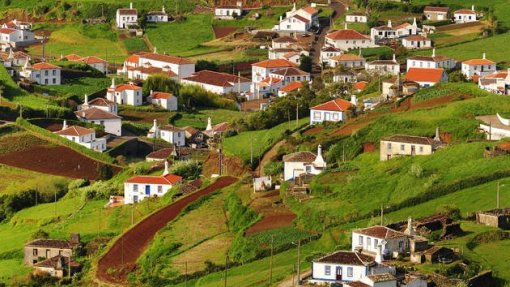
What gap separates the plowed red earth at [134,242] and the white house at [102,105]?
2766 centimetres

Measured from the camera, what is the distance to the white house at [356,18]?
404 ft

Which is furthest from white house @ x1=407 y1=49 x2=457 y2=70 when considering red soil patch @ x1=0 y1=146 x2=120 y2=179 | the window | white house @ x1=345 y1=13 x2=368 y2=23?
the window

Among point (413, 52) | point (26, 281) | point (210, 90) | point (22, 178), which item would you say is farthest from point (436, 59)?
point (26, 281)

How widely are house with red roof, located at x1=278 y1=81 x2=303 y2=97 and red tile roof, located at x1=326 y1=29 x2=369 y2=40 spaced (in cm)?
1010

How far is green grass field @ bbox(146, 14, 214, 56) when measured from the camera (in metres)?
123

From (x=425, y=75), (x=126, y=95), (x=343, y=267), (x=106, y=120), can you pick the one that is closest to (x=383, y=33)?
(x=126, y=95)

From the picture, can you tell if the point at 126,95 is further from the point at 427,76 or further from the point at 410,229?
the point at 410,229

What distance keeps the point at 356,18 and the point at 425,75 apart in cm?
3647

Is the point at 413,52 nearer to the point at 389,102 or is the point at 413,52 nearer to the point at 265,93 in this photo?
the point at 265,93

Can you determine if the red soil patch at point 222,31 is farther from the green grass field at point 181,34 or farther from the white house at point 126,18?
the white house at point 126,18

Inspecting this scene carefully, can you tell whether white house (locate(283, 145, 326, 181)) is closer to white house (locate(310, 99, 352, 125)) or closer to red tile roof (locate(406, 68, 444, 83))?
white house (locate(310, 99, 352, 125))

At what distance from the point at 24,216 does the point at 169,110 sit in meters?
29.2

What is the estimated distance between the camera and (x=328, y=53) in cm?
11275

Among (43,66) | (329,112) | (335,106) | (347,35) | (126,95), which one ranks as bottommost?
(126,95)
